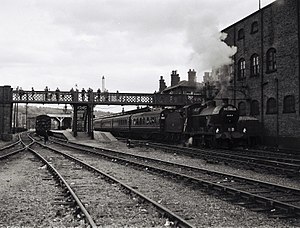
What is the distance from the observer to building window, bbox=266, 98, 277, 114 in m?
25.1

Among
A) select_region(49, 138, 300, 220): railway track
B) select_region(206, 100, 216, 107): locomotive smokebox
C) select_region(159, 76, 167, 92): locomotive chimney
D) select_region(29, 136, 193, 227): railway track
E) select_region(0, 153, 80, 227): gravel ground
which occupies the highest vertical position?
select_region(159, 76, 167, 92): locomotive chimney

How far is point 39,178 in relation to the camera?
10.9m

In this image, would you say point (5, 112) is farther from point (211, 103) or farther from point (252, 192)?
point (252, 192)

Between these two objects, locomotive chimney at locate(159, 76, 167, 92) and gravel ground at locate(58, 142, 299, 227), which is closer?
gravel ground at locate(58, 142, 299, 227)

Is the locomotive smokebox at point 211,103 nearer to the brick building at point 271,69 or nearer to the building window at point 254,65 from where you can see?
the brick building at point 271,69

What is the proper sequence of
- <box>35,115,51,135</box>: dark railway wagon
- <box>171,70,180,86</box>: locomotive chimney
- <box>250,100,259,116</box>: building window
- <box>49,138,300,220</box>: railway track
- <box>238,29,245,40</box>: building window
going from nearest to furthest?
1. <box>49,138,300,220</box>: railway track
2. <box>250,100,259,116</box>: building window
3. <box>238,29,245,40</box>: building window
4. <box>35,115,51,135</box>: dark railway wagon
5. <box>171,70,180,86</box>: locomotive chimney

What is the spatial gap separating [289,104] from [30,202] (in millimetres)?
19929

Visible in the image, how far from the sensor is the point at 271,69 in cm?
2592

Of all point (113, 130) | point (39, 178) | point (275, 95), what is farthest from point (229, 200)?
point (113, 130)

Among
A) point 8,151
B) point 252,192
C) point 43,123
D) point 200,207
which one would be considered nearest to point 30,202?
point 200,207

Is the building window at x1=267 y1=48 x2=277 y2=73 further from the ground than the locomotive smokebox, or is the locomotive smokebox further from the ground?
the building window at x1=267 y1=48 x2=277 y2=73

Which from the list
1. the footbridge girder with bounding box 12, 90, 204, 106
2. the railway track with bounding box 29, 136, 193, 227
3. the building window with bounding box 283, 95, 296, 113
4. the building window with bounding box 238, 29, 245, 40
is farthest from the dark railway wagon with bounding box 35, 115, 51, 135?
the railway track with bounding box 29, 136, 193, 227

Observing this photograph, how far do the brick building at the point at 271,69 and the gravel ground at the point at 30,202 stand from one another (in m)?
17.0

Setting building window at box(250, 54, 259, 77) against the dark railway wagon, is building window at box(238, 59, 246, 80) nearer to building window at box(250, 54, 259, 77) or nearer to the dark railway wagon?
building window at box(250, 54, 259, 77)
